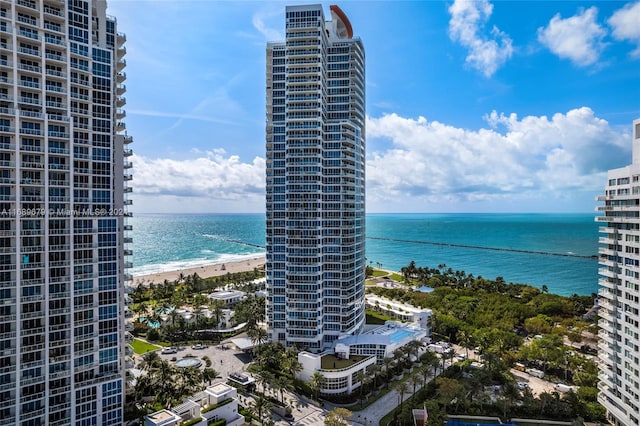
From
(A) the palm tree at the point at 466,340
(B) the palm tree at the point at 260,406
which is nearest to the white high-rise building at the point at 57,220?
(B) the palm tree at the point at 260,406

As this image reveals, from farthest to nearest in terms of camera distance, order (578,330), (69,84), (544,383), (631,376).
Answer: (578,330) → (544,383) → (631,376) → (69,84)

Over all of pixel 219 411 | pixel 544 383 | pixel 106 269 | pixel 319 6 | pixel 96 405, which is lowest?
pixel 544 383

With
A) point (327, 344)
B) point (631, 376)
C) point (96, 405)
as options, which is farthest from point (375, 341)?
point (96, 405)

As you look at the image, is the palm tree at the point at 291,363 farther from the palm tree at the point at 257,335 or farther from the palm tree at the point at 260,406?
the palm tree at the point at 257,335

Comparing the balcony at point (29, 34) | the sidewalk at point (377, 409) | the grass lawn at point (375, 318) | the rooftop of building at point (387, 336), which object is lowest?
the sidewalk at point (377, 409)

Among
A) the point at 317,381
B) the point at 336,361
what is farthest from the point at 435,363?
the point at 317,381

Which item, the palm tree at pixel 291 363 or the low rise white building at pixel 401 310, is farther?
the low rise white building at pixel 401 310

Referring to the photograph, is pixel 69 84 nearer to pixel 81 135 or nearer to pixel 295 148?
pixel 81 135
